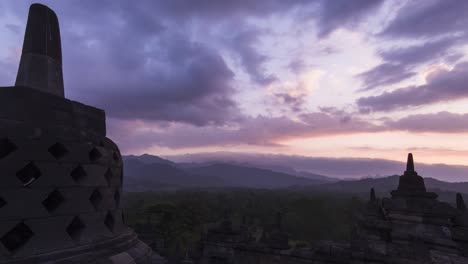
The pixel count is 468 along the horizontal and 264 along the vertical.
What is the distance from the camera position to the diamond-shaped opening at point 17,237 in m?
4.05

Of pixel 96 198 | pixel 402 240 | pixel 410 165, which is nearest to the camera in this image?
pixel 96 198

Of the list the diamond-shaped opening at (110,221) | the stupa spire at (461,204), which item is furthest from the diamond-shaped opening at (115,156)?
the stupa spire at (461,204)

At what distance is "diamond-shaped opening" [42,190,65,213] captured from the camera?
14.5ft

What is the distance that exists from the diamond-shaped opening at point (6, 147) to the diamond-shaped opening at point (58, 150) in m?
0.45

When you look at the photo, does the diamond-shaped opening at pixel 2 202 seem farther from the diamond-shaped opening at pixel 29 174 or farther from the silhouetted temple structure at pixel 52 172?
the diamond-shaped opening at pixel 29 174

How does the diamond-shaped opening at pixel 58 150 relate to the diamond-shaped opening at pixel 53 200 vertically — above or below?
above

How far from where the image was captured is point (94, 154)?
518 cm

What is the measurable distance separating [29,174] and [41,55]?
226 centimetres

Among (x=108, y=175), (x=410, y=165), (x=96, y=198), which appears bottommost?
(x=96, y=198)

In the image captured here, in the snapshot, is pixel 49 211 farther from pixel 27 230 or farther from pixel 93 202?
pixel 93 202

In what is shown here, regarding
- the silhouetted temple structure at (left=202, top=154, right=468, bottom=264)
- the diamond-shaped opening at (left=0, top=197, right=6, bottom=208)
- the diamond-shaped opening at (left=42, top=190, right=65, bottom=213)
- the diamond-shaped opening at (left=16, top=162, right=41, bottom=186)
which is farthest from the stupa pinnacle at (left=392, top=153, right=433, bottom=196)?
the diamond-shaped opening at (left=0, top=197, right=6, bottom=208)

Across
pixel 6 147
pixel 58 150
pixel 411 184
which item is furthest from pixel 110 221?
pixel 411 184

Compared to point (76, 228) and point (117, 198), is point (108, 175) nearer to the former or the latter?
point (117, 198)

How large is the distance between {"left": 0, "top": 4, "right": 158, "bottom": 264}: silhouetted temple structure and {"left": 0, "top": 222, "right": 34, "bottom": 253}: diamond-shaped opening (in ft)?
0.04
